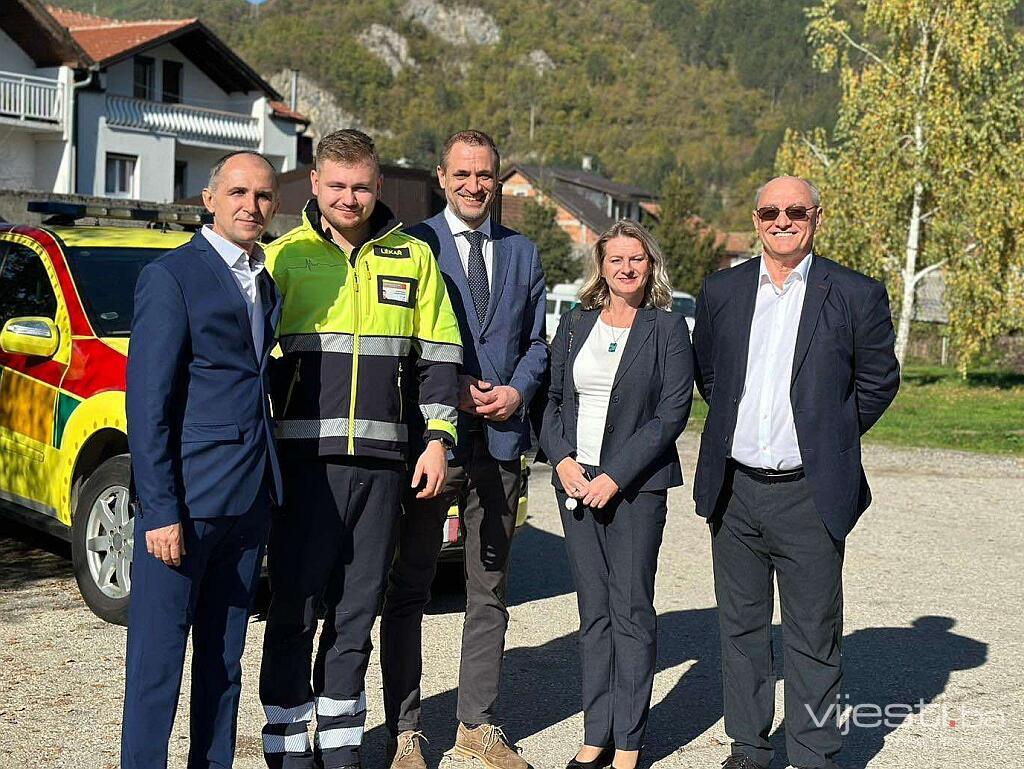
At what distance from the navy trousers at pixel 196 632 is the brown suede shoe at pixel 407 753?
2.51 ft

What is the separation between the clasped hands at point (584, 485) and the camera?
4.68 metres

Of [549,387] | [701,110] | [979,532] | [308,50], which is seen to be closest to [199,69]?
[979,532]

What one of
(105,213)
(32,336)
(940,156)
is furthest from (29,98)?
(32,336)

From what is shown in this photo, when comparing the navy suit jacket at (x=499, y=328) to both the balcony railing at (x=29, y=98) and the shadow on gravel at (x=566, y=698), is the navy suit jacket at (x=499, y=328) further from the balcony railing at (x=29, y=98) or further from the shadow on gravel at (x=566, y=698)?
the balcony railing at (x=29, y=98)

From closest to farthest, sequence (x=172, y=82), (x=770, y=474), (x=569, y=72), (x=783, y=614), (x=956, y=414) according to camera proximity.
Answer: (x=770, y=474)
(x=783, y=614)
(x=956, y=414)
(x=172, y=82)
(x=569, y=72)

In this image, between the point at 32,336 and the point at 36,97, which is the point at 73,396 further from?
the point at 36,97

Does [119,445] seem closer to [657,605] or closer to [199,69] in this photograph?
[657,605]

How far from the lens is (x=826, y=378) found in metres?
4.53

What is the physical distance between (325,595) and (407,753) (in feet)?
2.32

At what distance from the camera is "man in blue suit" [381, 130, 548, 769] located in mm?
4695

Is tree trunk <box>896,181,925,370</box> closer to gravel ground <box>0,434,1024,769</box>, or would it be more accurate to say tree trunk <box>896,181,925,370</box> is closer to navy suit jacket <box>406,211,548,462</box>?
gravel ground <box>0,434,1024,769</box>

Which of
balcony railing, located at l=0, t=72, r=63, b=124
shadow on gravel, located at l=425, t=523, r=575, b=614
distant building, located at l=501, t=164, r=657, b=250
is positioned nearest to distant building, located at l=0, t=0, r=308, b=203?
balcony railing, located at l=0, t=72, r=63, b=124

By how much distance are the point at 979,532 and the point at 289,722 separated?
7.38 m

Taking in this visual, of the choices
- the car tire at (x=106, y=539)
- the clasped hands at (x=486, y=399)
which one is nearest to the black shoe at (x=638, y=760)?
the clasped hands at (x=486, y=399)
